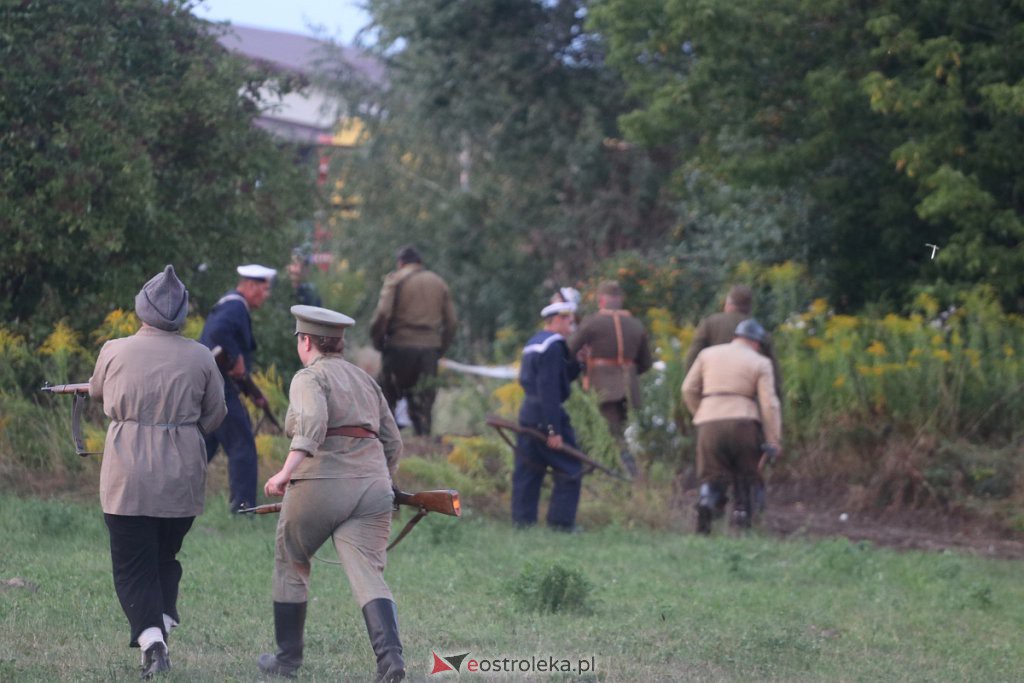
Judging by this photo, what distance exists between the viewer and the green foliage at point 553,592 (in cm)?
838

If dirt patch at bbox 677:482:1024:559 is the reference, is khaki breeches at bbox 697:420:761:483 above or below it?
above

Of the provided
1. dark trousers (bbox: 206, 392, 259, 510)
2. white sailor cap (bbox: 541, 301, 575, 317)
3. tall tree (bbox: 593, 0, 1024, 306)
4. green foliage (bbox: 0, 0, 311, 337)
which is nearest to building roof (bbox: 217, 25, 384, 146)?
tall tree (bbox: 593, 0, 1024, 306)

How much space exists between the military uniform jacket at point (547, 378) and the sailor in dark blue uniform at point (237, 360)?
7.11 ft

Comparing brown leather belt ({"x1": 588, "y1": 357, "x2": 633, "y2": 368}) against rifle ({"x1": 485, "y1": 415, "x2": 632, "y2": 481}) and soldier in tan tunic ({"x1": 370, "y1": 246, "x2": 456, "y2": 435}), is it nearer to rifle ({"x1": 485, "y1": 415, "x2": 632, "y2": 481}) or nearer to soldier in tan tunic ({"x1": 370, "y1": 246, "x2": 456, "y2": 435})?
soldier in tan tunic ({"x1": 370, "y1": 246, "x2": 456, "y2": 435})

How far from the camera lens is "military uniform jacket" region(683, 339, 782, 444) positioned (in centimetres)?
1176

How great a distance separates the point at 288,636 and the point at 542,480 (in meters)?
5.57

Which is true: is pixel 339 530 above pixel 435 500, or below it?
below

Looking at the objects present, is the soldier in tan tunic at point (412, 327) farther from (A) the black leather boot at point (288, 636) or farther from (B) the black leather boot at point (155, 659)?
(B) the black leather boot at point (155, 659)

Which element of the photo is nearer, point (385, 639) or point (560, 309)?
point (385, 639)

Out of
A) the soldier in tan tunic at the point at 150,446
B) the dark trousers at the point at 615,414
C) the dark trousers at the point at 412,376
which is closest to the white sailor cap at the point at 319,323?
the soldier in tan tunic at the point at 150,446

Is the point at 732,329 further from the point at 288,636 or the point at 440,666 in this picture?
the point at 288,636

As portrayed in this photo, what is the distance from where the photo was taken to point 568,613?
329 inches

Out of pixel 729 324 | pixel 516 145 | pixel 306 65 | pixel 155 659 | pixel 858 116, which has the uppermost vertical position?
pixel 306 65

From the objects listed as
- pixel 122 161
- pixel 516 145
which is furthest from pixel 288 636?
pixel 516 145
